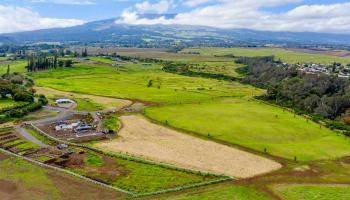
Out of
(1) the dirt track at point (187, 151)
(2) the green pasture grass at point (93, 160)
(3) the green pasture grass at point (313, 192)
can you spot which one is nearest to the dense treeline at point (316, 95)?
(1) the dirt track at point (187, 151)

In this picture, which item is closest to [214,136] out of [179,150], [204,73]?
[179,150]

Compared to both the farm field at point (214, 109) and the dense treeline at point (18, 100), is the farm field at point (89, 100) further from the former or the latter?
the dense treeline at point (18, 100)

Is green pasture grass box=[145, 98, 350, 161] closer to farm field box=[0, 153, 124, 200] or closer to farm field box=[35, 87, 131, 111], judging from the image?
farm field box=[35, 87, 131, 111]

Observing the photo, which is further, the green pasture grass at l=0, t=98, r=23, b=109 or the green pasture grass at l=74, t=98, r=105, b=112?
the green pasture grass at l=74, t=98, r=105, b=112

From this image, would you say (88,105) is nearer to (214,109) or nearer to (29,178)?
(214,109)

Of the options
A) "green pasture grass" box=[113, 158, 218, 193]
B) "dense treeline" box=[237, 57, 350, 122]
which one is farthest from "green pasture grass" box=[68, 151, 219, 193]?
"dense treeline" box=[237, 57, 350, 122]

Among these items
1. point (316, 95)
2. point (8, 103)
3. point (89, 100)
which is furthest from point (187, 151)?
point (316, 95)

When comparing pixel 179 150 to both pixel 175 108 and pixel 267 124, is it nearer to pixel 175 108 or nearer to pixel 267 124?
pixel 267 124
